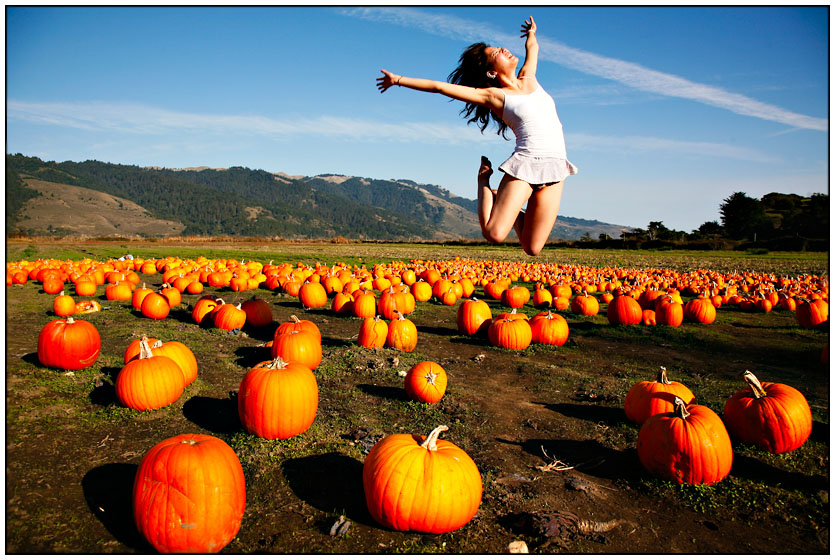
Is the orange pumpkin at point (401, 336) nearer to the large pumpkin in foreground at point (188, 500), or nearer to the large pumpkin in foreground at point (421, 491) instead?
the large pumpkin in foreground at point (421, 491)

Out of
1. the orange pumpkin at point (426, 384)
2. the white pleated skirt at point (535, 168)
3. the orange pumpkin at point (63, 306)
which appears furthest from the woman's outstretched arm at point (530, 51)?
the orange pumpkin at point (63, 306)

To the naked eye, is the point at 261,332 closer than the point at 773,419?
No

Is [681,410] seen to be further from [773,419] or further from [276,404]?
[276,404]

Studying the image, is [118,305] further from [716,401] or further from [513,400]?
[716,401]

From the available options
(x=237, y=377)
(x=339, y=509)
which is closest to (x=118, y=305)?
(x=237, y=377)

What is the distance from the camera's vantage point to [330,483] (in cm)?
430

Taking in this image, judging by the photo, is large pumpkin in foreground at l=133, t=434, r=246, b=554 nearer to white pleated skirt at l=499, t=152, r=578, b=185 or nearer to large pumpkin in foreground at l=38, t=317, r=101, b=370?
white pleated skirt at l=499, t=152, r=578, b=185

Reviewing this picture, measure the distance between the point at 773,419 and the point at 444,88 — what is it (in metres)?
4.70

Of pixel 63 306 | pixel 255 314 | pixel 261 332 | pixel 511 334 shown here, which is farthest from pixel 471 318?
pixel 63 306

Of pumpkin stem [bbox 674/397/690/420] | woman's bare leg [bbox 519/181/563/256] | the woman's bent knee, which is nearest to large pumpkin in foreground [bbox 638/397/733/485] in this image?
pumpkin stem [bbox 674/397/690/420]

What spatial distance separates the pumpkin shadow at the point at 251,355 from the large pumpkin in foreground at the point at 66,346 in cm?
198

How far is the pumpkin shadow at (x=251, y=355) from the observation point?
7.76m

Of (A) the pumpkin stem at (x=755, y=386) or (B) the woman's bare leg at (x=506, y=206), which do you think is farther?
(A) the pumpkin stem at (x=755, y=386)

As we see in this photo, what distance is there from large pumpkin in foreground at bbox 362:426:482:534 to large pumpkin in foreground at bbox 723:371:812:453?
330 centimetres
